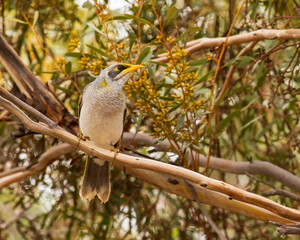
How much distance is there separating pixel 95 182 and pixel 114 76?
619 millimetres

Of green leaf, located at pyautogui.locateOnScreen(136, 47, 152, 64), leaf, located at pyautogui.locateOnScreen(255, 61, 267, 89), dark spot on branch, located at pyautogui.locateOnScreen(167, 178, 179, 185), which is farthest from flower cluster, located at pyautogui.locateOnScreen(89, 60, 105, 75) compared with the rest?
leaf, located at pyautogui.locateOnScreen(255, 61, 267, 89)

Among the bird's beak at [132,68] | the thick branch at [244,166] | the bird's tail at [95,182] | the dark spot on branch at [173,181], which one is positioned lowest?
the bird's tail at [95,182]

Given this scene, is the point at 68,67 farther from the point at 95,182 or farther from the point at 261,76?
the point at 261,76

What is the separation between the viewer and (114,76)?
8.67 ft

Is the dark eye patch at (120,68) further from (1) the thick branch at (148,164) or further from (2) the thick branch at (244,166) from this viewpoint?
(1) the thick branch at (148,164)

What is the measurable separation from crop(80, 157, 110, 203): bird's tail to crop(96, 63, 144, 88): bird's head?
495 millimetres

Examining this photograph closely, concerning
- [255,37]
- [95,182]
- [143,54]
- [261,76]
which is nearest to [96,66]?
[143,54]

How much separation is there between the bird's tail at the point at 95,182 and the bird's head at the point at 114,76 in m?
0.49

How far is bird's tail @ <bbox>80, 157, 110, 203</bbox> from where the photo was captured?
2.77 m

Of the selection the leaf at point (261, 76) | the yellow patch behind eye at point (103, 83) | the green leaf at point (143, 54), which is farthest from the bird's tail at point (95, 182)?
the leaf at point (261, 76)

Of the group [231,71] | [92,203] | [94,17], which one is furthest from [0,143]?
[231,71]

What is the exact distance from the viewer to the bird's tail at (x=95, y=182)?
2767mm

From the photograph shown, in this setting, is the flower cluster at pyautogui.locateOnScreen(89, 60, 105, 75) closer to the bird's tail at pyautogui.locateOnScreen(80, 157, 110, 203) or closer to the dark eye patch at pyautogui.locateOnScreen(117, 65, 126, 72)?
the dark eye patch at pyautogui.locateOnScreen(117, 65, 126, 72)

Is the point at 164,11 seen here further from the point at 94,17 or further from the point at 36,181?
the point at 36,181
